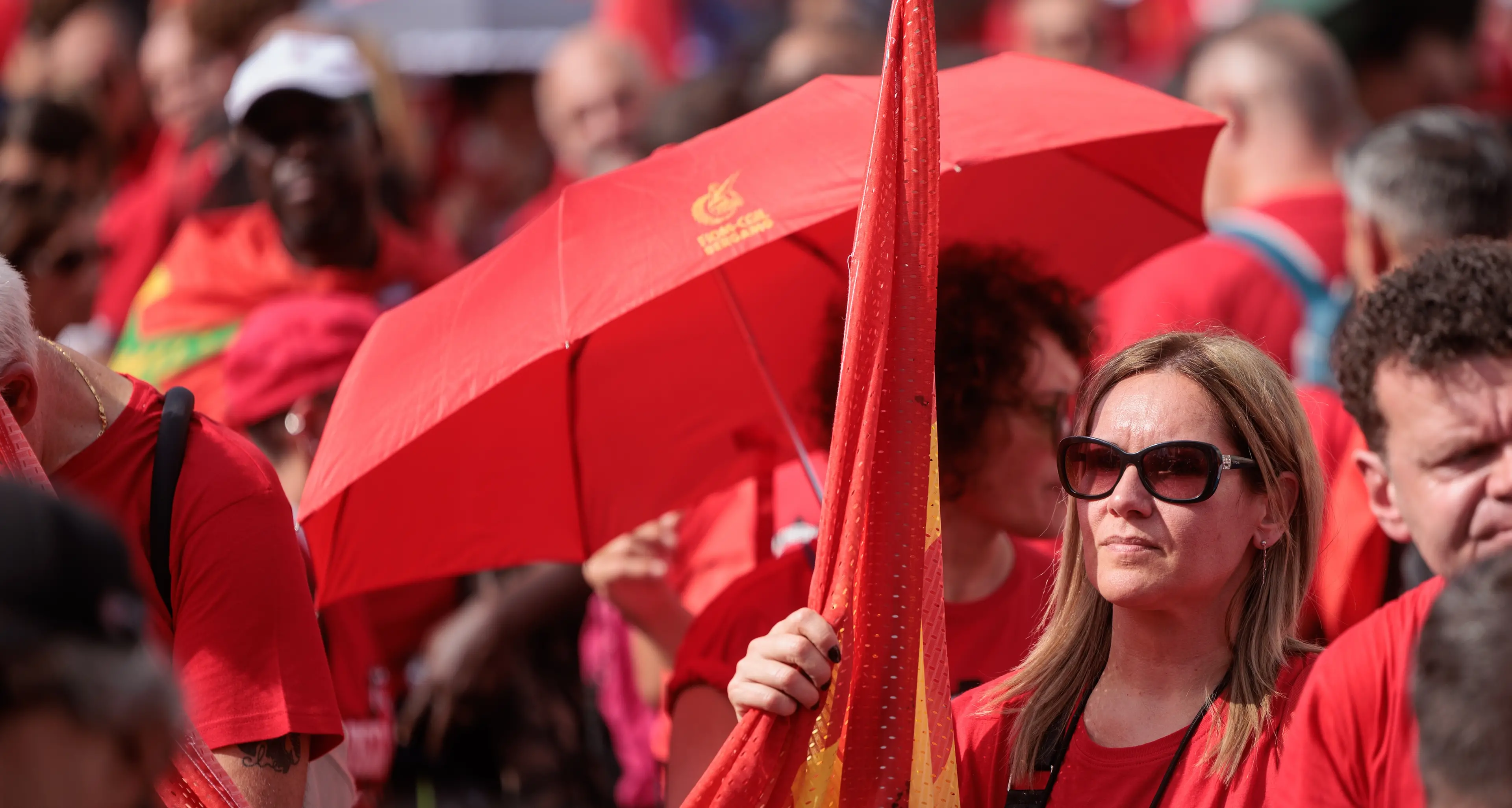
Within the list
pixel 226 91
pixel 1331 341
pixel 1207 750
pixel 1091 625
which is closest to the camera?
pixel 1207 750

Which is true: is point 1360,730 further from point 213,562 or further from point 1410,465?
point 213,562

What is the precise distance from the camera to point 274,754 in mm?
2727

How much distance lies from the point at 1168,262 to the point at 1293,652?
2314 mm

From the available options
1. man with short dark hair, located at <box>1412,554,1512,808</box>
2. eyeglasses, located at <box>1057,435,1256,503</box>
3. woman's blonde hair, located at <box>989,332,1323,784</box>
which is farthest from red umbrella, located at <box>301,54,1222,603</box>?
man with short dark hair, located at <box>1412,554,1512,808</box>

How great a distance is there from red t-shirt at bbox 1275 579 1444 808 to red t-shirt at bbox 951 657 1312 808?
0.28 ft

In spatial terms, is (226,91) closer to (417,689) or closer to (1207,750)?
(417,689)

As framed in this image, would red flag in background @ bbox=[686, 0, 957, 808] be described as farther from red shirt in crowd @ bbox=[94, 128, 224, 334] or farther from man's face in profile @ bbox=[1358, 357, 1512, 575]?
red shirt in crowd @ bbox=[94, 128, 224, 334]

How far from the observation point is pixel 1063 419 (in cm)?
354

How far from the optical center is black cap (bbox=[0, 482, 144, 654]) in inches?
58.8

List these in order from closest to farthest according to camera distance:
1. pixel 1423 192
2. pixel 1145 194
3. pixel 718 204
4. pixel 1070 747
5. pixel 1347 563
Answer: pixel 1070 747 < pixel 718 204 < pixel 1347 563 < pixel 1145 194 < pixel 1423 192

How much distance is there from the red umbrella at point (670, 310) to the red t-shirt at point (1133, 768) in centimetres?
94

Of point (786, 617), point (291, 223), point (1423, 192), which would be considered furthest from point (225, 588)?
point (1423, 192)

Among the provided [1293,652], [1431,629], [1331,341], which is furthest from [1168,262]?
[1431,629]

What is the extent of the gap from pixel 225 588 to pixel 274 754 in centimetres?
27
